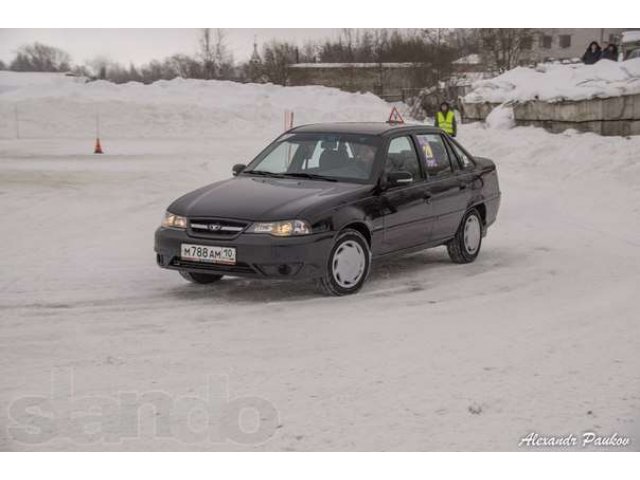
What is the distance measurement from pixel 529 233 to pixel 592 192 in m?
4.41

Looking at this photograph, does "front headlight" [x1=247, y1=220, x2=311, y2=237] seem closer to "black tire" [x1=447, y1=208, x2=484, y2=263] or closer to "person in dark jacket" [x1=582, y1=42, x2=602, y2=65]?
"black tire" [x1=447, y1=208, x2=484, y2=263]

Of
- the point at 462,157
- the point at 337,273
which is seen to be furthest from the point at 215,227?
the point at 462,157

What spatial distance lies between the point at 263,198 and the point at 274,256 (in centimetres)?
65

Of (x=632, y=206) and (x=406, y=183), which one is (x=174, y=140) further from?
(x=406, y=183)

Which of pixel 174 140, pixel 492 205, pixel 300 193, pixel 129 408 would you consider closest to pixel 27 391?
pixel 129 408

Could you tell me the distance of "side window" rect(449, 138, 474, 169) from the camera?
1049 cm

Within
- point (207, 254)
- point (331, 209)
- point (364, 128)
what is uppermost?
point (364, 128)

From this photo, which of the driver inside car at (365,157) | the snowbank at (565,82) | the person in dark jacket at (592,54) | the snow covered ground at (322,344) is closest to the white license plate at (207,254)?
the snow covered ground at (322,344)

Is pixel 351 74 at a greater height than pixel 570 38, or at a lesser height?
lesser

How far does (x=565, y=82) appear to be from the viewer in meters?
21.2

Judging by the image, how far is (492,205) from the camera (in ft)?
36.1

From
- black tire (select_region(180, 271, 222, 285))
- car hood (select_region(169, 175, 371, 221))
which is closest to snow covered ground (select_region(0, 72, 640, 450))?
black tire (select_region(180, 271, 222, 285))

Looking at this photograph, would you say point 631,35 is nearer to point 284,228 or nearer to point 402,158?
point 402,158

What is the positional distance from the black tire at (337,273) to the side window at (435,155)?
1.52 metres
